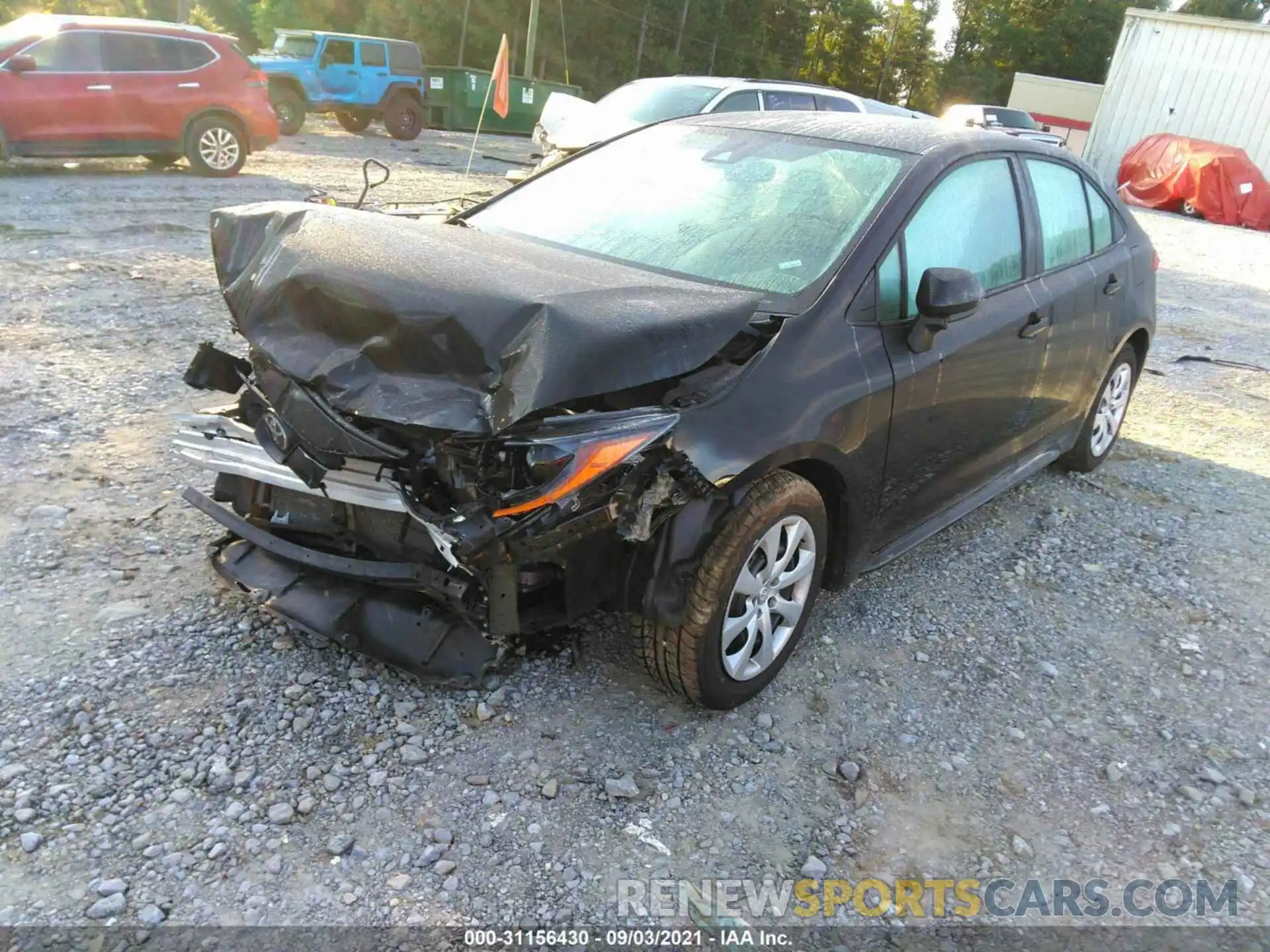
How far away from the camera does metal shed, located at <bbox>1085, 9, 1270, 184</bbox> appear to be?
2133 cm

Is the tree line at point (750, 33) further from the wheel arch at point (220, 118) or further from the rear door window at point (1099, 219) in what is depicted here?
the rear door window at point (1099, 219)

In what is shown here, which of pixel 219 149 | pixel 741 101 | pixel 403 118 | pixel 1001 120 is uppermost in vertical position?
pixel 1001 120

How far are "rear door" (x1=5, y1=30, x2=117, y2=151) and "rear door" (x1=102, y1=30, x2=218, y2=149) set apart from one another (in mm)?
148

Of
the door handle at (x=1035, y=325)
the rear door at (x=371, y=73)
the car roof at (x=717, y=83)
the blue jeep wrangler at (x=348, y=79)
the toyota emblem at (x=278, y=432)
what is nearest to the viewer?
the toyota emblem at (x=278, y=432)

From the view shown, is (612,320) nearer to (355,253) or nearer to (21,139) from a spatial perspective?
(355,253)

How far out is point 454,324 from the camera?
2.44 metres

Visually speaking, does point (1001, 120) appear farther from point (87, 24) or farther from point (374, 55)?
point (87, 24)

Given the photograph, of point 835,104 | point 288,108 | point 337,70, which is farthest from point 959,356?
point 337,70

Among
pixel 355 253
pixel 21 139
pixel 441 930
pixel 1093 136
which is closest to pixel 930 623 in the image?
pixel 441 930

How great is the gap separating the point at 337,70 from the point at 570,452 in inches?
746

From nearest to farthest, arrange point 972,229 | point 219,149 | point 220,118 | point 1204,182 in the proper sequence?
point 972,229 → point 220,118 → point 219,149 → point 1204,182

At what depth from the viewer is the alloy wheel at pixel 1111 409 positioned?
4992mm

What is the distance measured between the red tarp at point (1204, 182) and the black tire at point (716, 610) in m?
21.6

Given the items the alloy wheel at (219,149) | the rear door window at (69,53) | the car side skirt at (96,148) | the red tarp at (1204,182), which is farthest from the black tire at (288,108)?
the red tarp at (1204,182)
